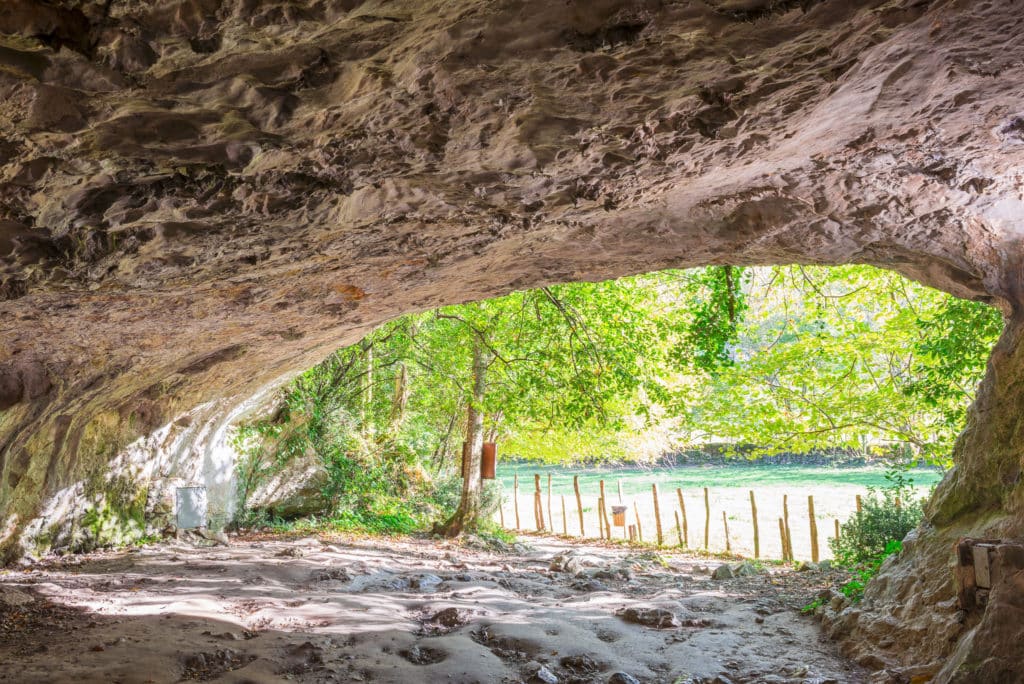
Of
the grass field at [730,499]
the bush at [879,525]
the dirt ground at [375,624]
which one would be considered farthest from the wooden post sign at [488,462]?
the bush at [879,525]

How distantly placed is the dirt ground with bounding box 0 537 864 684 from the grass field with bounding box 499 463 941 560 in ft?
27.2

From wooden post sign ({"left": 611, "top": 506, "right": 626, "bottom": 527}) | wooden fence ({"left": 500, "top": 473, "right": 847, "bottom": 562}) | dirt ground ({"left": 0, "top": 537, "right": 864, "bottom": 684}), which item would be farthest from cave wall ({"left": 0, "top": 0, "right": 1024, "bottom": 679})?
wooden post sign ({"left": 611, "top": 506, "right": 626, "bottom": 527})

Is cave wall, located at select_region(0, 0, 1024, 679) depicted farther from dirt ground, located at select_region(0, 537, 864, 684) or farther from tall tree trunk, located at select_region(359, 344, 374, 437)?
tall tree trunk, located at select_region(359, 344, 374, 437)

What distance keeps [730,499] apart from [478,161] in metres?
28.6

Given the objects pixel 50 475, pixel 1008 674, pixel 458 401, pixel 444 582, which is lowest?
pixel 444 582

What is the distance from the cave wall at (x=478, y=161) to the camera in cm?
204

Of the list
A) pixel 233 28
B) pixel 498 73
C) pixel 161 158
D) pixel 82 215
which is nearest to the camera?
pixel 233 28

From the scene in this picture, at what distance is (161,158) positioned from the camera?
250cm

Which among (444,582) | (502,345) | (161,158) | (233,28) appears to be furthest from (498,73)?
(502,345)

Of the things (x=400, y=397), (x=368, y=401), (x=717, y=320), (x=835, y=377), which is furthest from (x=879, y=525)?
(x=400, y=397)

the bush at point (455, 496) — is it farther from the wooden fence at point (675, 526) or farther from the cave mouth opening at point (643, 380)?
the wooden fence at point (675, 526)

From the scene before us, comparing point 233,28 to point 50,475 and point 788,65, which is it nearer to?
point 788,65

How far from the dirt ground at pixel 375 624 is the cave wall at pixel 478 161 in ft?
5.14

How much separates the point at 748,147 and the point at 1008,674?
2748mm
